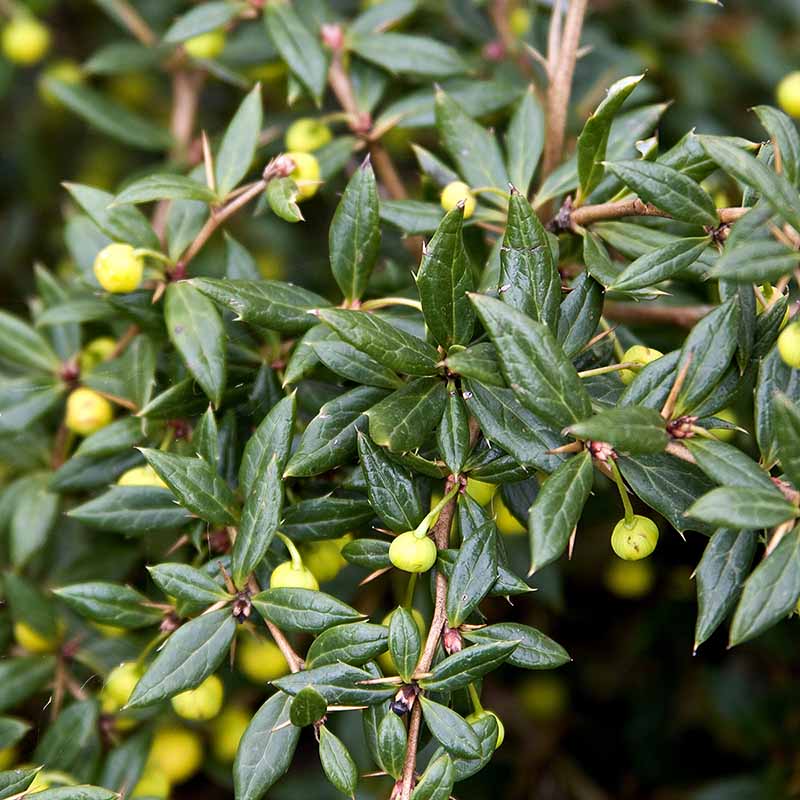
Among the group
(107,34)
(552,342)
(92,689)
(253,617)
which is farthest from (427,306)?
(107,34)

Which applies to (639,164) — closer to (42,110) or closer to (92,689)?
(92,689)

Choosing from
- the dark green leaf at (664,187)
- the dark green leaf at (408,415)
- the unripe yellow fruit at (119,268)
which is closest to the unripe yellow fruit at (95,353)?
the unripe yellow fruit at (119,268)

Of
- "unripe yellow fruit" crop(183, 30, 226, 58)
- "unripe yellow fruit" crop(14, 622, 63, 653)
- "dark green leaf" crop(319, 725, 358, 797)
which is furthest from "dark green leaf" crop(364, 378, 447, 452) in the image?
"unripe yellow fruit" crop(183, 30, 226, 58)

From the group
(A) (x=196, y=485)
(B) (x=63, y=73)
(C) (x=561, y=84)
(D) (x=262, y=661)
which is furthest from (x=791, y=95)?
(B) (x=63, y=73)

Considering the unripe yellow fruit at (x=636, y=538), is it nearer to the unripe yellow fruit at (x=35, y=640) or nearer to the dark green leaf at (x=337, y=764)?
the dark green leaf at (x=337, y=764)

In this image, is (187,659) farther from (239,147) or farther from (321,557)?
(239,147)

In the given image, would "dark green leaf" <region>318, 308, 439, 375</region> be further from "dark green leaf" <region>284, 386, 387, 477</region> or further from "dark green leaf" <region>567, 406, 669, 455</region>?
"dark green leaf" <region>567, 406, 669, 455</region>
